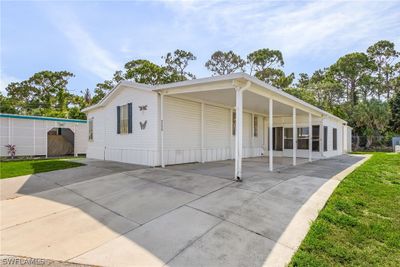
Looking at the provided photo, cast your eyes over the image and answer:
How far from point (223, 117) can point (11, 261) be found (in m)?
9.83

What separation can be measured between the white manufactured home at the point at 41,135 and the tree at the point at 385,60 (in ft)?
112

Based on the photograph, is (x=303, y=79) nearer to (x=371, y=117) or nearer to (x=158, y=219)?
(x=371, y=117)

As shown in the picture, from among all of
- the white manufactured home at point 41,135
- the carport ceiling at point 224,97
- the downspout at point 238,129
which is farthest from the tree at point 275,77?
the downspout at point 238,129

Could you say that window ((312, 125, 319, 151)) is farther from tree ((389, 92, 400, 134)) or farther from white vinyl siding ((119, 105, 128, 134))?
tree ((389, 92, 400, 134))

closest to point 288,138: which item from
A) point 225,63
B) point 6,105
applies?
point 225,63

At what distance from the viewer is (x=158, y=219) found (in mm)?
3908

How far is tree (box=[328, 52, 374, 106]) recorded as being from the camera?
2800 cm

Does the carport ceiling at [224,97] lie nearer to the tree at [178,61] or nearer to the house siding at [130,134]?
the house siding at [130,134]

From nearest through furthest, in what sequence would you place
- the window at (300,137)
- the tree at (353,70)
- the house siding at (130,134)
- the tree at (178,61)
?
the house siding at (130,134)
the window at (300,137)
the tree at (178,61)
the tree at (353,70)

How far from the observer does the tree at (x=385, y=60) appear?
96.8ft

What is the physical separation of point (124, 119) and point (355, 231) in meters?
9.13

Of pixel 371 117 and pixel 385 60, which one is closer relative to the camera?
pixel 371 117

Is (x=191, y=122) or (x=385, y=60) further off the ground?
(x=385, y=60)

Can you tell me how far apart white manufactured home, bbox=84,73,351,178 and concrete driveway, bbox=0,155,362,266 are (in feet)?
5.53
